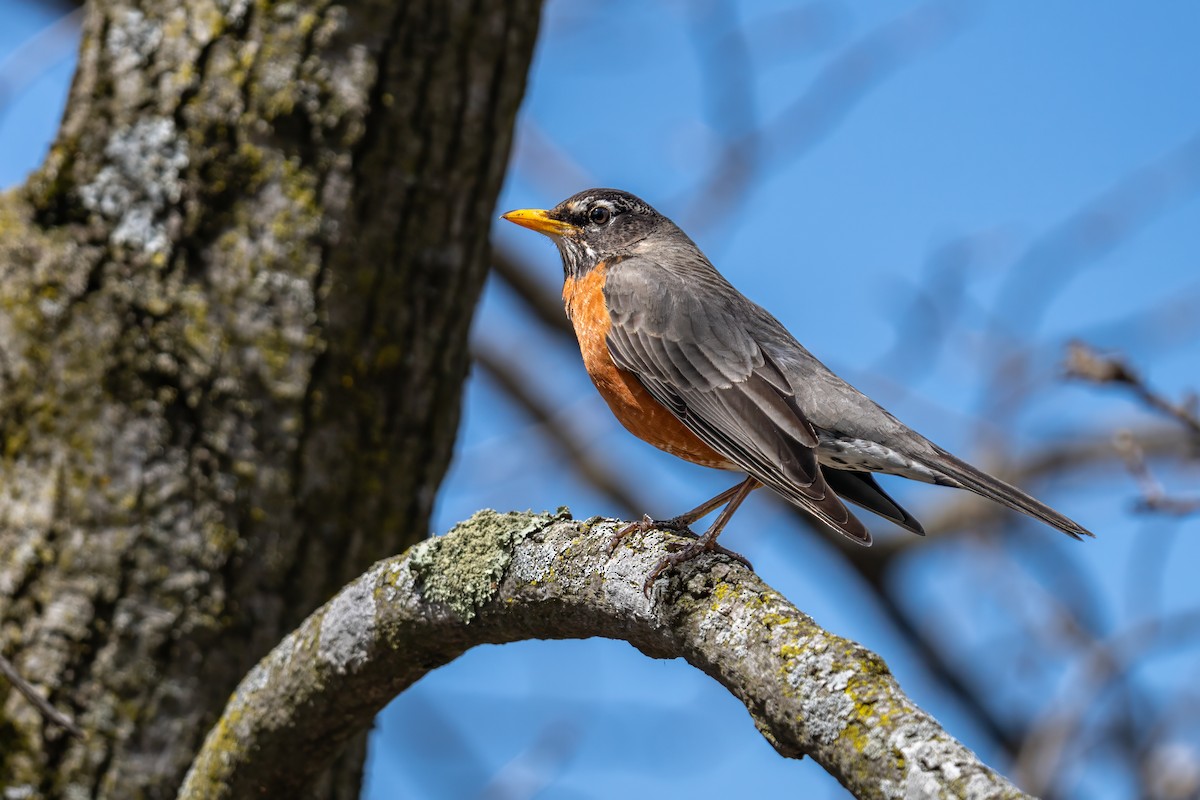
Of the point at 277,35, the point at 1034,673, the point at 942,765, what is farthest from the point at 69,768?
the point at 1034,673

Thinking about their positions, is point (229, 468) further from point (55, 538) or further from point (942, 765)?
point (942, 765)

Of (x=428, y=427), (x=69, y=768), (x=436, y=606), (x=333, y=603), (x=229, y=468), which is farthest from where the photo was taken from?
(x=428, y=427)

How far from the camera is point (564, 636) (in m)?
2.36

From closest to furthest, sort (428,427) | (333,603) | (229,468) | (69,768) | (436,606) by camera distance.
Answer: (436,606) → (333,603) → (69,768) → (229,468) → (428,427)

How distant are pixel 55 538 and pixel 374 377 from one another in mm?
942

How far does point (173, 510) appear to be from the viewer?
3205 millimetres

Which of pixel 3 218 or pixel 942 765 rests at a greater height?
pixel 3 218

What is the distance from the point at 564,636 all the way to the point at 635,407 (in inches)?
45.5

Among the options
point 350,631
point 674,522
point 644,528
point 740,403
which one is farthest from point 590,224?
point 350,631

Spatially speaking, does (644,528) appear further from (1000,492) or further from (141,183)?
(141,183)

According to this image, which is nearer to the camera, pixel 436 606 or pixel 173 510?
pixel 436 606

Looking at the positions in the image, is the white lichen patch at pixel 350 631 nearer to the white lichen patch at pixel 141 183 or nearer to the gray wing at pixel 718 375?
the gray wing at pixel 718 375

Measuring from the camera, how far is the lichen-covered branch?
161 centimetres

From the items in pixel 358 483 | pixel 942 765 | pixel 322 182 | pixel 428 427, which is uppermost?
pixel 322 182
